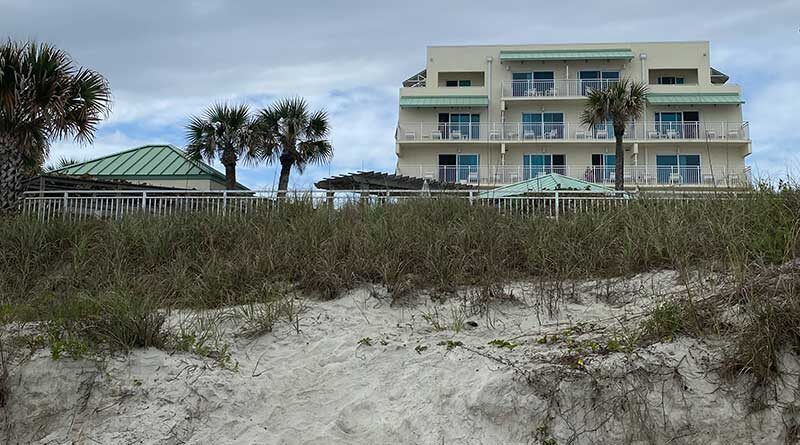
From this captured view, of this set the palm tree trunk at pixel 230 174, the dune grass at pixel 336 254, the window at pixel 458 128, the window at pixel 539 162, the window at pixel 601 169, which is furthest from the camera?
the window at pixel 458 128

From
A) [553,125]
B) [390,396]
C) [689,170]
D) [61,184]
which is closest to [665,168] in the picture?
[689,170]

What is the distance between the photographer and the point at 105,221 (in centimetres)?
1011

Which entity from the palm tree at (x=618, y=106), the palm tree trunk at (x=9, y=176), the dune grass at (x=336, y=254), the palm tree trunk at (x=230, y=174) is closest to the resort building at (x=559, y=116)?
the palm tree at (x=618, y=106)

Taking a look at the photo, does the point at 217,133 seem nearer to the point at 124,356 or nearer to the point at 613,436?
the point at 124,356

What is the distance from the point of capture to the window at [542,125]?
41.0 metres

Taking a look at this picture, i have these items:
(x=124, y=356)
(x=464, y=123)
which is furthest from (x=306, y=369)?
(x=464, y=123)

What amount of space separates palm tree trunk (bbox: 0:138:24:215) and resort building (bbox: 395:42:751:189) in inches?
1132

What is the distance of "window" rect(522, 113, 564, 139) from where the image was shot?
1614 inches

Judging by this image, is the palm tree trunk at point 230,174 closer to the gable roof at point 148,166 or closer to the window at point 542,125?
the gable roof at point 148,166

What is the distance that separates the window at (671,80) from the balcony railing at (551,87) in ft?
12.6

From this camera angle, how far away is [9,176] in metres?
12.1

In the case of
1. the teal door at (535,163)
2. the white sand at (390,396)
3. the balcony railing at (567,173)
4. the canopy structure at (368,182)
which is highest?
the teal door at (535,163)

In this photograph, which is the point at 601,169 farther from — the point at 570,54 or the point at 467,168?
the point at 467,168

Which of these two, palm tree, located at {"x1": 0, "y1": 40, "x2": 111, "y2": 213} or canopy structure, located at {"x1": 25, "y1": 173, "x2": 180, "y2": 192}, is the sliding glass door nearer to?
canopy structure, located at {"x1": 25, "y1": 173, "x2": 180, "y2": 192}
